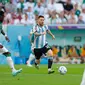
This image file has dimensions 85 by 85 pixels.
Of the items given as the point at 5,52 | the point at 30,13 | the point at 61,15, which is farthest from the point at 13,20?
the point at 5,52

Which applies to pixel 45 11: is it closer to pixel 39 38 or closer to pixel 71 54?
pixel 71 54

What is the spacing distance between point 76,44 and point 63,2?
10.2ft

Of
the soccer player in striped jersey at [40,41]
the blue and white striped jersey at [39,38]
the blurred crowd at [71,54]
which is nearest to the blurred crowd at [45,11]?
the blurred crowd at [71,54]

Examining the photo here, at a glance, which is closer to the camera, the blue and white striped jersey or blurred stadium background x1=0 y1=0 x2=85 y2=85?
the blue and white striped jersey

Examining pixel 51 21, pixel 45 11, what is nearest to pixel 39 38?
pixel 51 21

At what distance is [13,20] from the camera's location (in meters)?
31.1

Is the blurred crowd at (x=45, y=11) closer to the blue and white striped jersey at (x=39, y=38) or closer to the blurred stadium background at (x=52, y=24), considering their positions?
the blurred stadium background at (x=52, y=24)

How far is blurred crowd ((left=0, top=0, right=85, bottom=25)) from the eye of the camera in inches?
1225

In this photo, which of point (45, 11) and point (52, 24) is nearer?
point (52, 24)

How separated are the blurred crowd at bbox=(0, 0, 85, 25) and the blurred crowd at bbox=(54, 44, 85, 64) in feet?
5.52

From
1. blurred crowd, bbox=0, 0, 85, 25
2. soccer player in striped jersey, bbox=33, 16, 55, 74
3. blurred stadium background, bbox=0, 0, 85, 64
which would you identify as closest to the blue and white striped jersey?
soccer player in striped jersey, bbox=33, 16, 55, 74

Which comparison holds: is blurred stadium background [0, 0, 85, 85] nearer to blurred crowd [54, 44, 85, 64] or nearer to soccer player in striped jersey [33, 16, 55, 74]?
blurred crowd [54, 44, 85, 64]

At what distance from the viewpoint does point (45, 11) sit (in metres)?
32.0

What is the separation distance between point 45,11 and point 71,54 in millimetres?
3475
